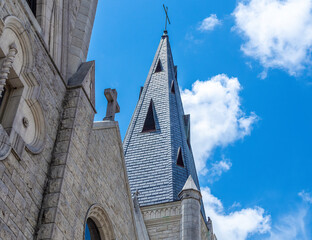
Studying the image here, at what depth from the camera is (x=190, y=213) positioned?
686 inches

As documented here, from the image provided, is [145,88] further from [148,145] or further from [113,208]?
[113,208]

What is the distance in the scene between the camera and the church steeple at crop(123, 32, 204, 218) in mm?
20442

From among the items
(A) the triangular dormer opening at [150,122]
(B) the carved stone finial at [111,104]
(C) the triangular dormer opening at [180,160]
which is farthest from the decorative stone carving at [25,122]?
(A) the triangular dormer opening at [150,122]

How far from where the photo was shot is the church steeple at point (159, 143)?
20442 mm

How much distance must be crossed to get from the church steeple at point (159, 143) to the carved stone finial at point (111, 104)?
8441 mm

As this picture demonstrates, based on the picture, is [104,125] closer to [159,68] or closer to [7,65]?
[7,65]

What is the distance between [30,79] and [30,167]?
1.31 metres

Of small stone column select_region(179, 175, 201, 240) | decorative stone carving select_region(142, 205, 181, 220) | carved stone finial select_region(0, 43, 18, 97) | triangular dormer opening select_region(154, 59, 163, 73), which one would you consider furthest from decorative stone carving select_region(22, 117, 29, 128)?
triangular dormer opening select_region(154, 59, 163, 73)

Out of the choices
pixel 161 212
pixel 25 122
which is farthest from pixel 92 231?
pixel 161 212

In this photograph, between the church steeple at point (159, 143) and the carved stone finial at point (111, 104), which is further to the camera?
the church steeple at point (159, 143)

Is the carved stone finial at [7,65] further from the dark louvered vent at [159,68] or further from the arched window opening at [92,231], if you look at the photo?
the dark louvered vent at [159,68]

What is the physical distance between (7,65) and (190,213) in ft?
37.8

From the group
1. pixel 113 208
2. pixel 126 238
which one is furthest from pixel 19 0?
pixel 126 238

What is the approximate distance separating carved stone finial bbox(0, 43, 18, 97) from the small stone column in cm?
1089
